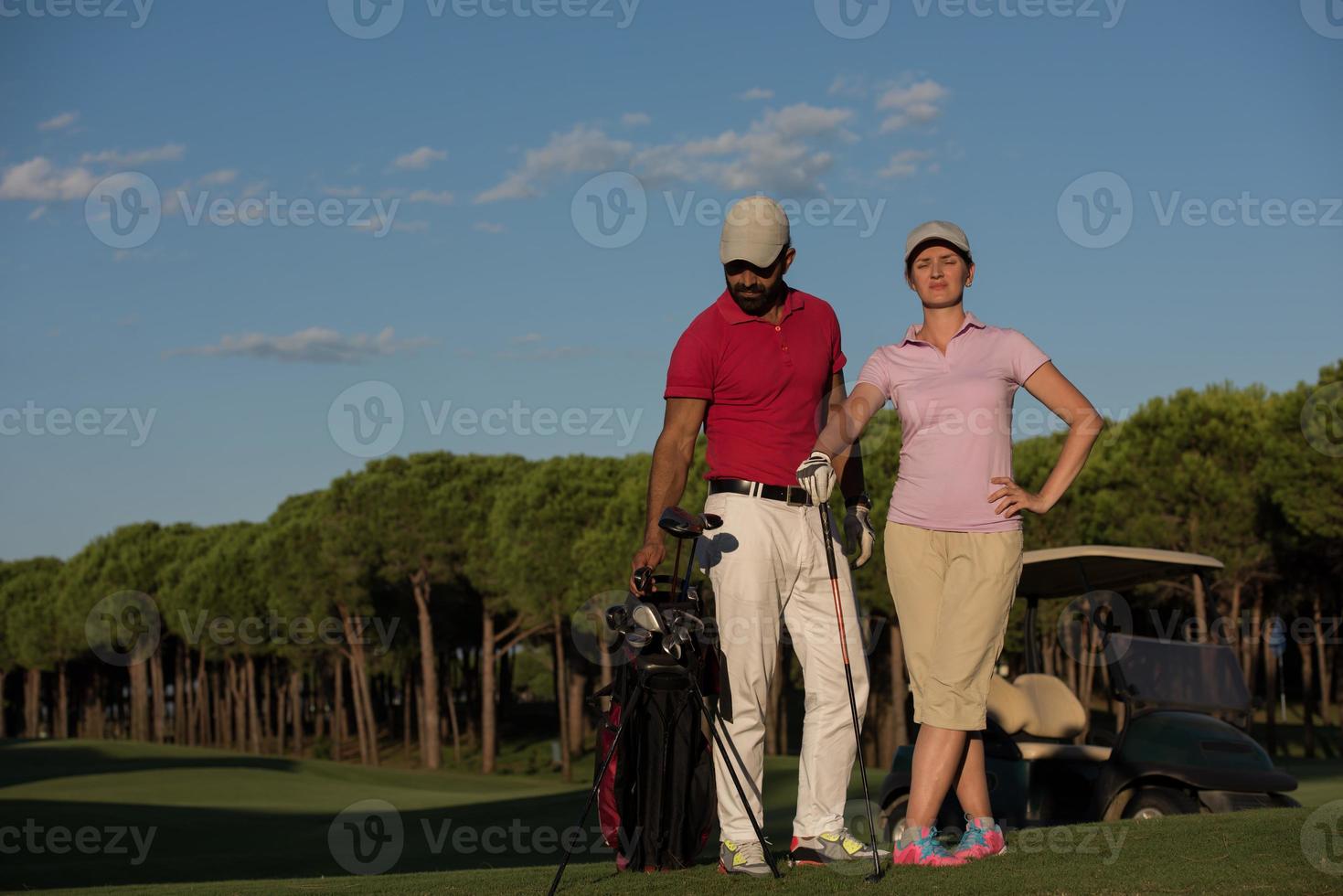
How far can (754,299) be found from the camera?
6.02 m

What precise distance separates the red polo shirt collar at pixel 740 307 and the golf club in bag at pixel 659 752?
0.91m

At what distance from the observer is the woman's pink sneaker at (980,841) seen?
571 centimetres

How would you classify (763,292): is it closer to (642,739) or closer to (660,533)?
(660,533)

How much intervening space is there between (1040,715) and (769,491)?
529 centimetres

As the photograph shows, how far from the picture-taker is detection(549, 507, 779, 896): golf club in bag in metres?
5.80

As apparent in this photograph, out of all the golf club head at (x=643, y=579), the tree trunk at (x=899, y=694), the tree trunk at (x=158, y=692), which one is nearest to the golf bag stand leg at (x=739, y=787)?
the golf club head at (x=643, y=579)

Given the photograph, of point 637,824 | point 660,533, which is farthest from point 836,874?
point 660,533

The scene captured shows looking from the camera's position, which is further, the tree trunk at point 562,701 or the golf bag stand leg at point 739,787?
the tree trunk at point 562,701

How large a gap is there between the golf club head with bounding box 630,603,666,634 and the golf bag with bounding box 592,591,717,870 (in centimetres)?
22

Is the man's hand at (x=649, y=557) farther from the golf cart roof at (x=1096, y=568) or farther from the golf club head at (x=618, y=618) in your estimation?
the golf cart roof at (x=1096, y=568)

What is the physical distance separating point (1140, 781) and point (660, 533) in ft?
17.0

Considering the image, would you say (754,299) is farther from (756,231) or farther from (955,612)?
(955,612)

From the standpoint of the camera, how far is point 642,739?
594cm

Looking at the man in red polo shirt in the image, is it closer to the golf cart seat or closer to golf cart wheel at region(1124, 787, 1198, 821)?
golf cart wheel at region(1124, 787, 1198, 821)
